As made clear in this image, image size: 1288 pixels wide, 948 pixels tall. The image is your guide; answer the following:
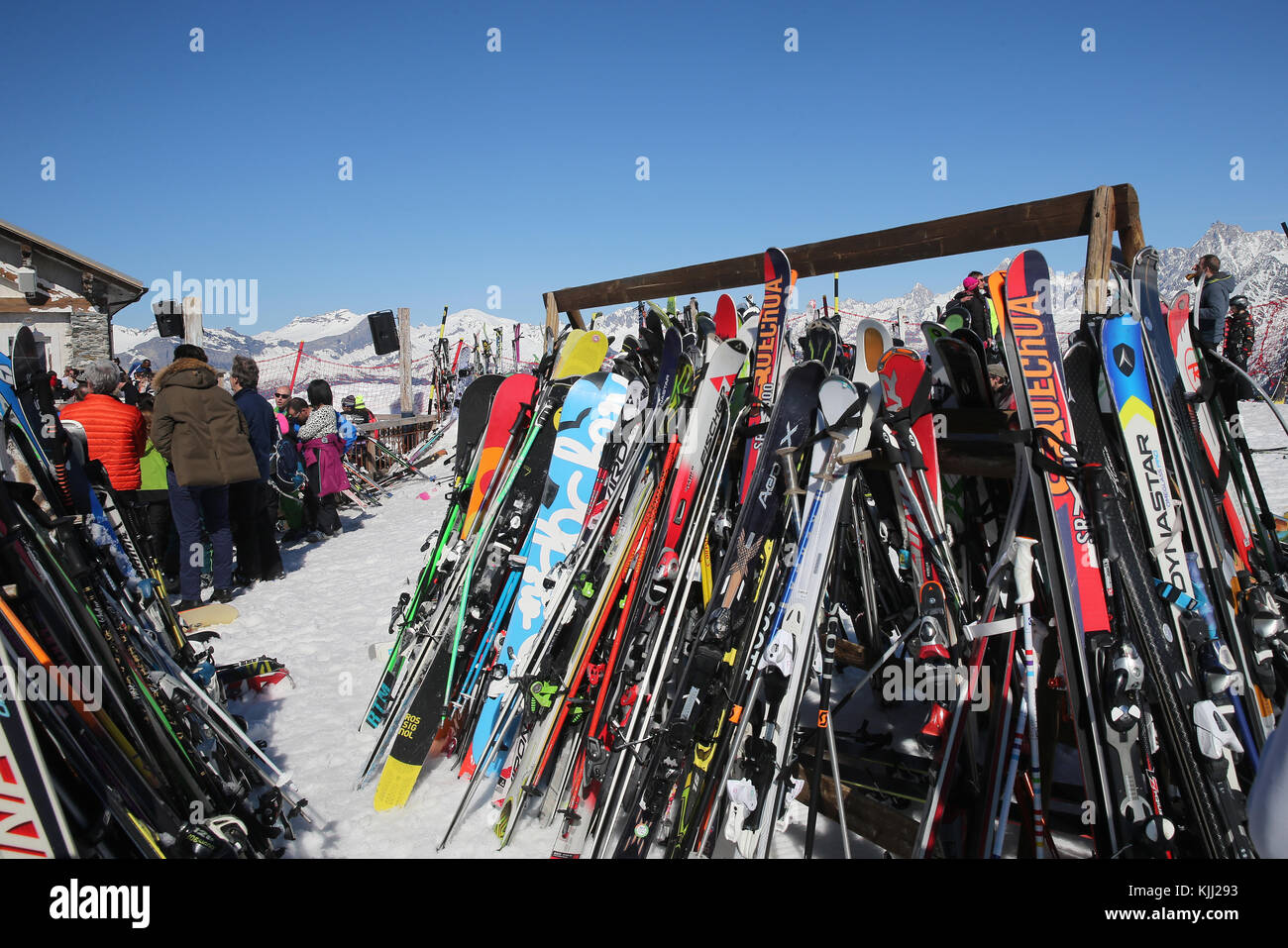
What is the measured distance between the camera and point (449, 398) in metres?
16.4

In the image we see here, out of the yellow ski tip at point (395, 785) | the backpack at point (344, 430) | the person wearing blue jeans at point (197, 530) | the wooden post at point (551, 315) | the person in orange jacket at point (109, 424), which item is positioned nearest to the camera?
the yellow ski tip at point (395, 785)

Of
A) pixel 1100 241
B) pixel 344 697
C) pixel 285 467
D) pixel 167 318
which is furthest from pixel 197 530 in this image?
pixel 167 318

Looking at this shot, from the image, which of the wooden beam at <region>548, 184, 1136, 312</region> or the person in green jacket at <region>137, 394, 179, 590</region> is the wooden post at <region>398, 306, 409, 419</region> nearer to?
the person in green jacket at <region>137, 394, 179, 590</region>

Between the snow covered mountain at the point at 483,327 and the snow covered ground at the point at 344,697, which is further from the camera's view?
the snow covered mountain at the point at 483,327

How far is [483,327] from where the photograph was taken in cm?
1658

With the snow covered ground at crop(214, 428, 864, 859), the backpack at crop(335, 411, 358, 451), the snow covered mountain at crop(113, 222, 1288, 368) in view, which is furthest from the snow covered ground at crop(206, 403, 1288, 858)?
the snow covered mountain at crop(113, 222, 1288, 368)

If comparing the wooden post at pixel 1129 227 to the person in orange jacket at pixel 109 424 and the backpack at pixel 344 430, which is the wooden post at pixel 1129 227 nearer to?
the person in orange jacket at pixel 109 424

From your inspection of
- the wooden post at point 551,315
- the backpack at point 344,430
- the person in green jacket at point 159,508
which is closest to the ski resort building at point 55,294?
the backpack at point 344,430

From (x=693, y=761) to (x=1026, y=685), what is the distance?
3.52ft

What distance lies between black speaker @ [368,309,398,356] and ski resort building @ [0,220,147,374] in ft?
13.8

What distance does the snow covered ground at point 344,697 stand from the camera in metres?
2.62

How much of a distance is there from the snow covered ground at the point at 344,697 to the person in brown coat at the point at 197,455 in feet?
1.40

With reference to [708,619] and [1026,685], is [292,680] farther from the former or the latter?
[1026,685]

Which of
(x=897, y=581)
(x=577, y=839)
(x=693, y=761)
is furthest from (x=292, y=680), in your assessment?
(x=897, y=581)
